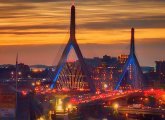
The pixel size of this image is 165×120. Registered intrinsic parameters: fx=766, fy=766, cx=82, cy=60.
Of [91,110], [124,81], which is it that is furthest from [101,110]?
[124,81]

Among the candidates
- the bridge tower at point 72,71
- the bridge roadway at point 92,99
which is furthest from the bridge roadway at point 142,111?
the bridge tower at point 72,71

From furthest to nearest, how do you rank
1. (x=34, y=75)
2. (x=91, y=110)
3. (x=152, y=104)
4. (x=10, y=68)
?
(x=34, y=75)
(x=10, y=68)
(x=152, y=104)
(x=91, y=110)

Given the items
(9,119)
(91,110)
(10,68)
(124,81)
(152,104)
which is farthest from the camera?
(10,68)

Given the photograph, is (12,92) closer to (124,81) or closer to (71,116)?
(71,116)

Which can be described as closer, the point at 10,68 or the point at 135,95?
the point at 135,95

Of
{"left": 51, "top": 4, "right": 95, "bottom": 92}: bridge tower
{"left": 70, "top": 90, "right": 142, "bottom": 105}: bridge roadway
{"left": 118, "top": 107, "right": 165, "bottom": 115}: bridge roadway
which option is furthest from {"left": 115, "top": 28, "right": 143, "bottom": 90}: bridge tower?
{"left": 118, "top": 107, "right": 165, "bottom": 115}: bridge roadway
